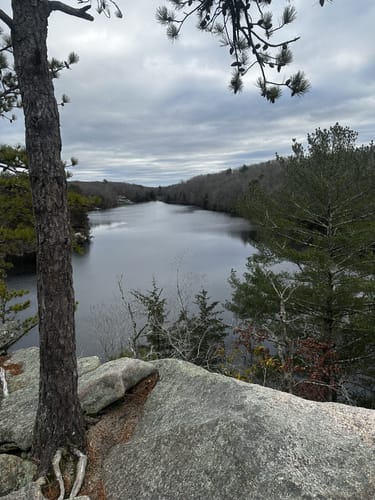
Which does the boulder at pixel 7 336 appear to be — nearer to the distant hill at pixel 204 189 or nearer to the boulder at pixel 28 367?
the boulder at pixel 28 367

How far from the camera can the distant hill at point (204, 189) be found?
67.5m

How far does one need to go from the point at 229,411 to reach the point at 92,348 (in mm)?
14622

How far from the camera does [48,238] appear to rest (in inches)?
114

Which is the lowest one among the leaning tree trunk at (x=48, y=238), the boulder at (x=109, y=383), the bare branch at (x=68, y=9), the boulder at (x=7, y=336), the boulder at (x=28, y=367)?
the boulder at (x=7, y=336)

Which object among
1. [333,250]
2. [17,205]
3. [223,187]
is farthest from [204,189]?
[17,205]

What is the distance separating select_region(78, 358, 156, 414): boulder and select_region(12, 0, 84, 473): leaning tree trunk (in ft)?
1.23

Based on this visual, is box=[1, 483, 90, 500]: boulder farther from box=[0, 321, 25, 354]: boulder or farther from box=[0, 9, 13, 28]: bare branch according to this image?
box=[0, 321, 25, 354]: boulder

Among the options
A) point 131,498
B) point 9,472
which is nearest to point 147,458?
point 131,498

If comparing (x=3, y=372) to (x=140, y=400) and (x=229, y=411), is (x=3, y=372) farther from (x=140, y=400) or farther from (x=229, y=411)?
(x=229, y=411)

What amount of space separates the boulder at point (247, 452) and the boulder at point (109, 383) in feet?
1.65

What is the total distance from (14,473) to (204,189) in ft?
362

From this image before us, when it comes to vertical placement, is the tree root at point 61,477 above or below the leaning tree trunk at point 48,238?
below

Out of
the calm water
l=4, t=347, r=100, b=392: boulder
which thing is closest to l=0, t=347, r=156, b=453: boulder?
l=4, t=347, r=100, b=392: boulder

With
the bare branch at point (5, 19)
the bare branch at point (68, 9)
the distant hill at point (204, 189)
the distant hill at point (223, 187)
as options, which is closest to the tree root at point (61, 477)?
the bare branch at point (5, 19)
